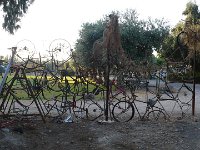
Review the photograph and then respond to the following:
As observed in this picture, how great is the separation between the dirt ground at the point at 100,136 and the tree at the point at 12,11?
880 cm

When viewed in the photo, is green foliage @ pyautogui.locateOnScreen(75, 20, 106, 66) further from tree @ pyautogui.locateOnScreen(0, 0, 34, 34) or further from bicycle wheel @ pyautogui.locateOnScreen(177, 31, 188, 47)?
bicycle wheel @ pyautogui.locateOnScreen(177, 31, 188, 47)

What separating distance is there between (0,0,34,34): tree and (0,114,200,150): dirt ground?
880 centimetres

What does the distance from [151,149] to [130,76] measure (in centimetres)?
383

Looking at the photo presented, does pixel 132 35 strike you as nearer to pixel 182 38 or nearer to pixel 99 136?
pixel 182 38

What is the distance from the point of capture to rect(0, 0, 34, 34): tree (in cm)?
1683

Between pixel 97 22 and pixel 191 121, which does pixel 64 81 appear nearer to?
pixel 191 121

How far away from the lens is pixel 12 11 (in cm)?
1719

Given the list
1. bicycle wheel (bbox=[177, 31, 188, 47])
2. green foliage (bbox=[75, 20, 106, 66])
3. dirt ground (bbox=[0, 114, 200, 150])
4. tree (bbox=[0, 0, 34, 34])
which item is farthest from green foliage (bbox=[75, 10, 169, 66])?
dirt ground (bbox=[0, 114, 200, 150])

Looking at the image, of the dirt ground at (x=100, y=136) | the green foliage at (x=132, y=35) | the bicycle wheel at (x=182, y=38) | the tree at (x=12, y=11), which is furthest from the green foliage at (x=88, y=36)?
the dirt ground at (x=100, y=136)

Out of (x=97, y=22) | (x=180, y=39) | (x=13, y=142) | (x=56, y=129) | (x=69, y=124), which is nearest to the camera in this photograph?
(x=13, y=142)

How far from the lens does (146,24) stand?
95.0 ft

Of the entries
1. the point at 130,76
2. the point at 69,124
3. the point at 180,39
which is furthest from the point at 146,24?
the point at 69,124

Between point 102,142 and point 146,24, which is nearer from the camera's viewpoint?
point 102,142

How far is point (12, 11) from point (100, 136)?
10596 mm
